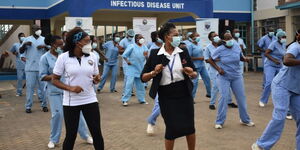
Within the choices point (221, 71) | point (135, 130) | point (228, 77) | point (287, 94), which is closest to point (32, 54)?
point (135, 130)

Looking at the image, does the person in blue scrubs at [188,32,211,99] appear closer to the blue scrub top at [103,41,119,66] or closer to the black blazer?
the blue scrub top at [103,41,119,66]

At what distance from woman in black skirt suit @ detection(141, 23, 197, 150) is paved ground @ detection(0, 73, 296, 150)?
143 centimetres

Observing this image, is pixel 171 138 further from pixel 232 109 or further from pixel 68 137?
pixel 232 109

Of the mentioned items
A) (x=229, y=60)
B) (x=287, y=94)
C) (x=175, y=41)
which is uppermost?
(x=175, y=41)

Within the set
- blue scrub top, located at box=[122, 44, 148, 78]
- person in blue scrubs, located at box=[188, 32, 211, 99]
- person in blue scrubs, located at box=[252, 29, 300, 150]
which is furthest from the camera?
blue scrub top, located at box=[122, 44, 148, 78]

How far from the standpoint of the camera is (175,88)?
4.50 meters

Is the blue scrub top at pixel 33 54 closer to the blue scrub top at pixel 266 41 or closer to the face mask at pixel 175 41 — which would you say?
the face mask at pixel 175 41

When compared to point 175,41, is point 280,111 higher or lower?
lower

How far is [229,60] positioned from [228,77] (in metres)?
0.31

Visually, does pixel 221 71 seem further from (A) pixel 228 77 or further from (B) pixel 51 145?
(B) pixel 51 145

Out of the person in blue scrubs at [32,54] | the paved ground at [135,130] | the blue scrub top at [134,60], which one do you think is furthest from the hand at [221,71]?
the person in blue scrubs at [32,54]

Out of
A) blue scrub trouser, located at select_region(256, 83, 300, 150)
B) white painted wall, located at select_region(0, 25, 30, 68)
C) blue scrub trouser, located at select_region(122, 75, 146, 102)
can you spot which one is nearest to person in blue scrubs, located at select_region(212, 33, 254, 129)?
blue scrub trouser, located at select_region(256, 83, 300, 150)

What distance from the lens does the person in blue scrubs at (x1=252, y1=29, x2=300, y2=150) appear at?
488 cm

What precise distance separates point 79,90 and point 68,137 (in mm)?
583
